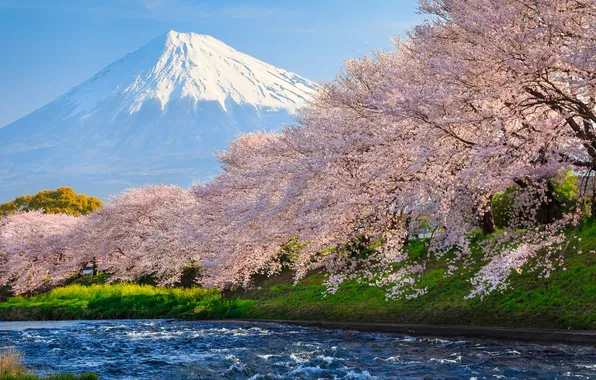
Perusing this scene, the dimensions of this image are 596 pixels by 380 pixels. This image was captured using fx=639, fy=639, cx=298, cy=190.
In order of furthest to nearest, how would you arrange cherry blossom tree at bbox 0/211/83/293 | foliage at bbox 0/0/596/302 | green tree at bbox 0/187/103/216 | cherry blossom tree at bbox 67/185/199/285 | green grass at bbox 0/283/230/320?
green tree at bbox 0/187/103/216
cherry blossom tree at bbox 0/211/83/293
cherry blossom tree at bbox 67/185/199/285
green grass at bbox 0/283/230/320
foliage at bbox 0/0/596/302

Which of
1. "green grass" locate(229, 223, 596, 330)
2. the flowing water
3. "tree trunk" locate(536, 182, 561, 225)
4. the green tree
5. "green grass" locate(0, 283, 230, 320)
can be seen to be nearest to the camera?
the flowing water

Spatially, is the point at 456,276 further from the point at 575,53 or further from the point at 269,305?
the point at 575,53

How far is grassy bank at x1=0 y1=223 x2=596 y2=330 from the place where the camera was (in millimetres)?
15906

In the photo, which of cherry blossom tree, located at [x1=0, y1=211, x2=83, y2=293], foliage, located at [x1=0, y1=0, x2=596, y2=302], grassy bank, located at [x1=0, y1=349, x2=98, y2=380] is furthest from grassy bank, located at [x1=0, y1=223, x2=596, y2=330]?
grassy bank, located at [x1=0, y1=349, x2=98, y2=380]

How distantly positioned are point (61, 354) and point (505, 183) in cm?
1253

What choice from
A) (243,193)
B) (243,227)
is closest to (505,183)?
(243,227)

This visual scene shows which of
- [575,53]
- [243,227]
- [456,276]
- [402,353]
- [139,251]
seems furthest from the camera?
[139,251]

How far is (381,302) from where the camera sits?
69.6 ft

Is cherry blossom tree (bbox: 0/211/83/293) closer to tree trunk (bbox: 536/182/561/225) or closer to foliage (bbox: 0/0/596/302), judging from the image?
foliage (bbox: 0/0/596/302)

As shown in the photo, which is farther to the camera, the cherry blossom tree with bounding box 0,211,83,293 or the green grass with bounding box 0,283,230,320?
the cherry blossom tree with bounding box 0,211,83,293

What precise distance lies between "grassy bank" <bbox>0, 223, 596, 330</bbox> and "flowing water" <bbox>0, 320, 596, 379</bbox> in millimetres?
1610

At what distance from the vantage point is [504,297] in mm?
17203

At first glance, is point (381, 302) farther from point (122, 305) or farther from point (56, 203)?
point (56, 203)

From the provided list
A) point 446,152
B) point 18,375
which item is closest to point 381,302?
point 446,152
